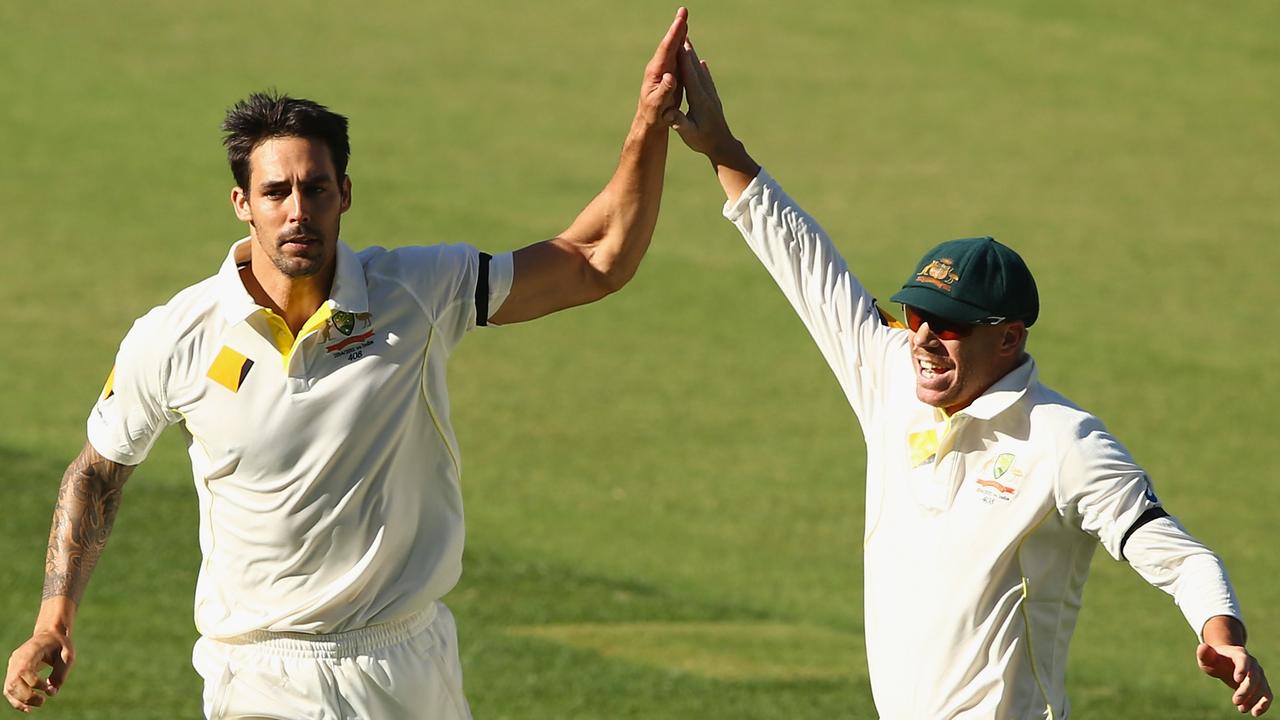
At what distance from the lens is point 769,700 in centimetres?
1005

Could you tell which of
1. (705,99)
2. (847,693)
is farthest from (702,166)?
(705,99)

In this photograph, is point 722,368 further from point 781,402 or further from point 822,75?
point 822,75

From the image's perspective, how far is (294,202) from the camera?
5.32 m

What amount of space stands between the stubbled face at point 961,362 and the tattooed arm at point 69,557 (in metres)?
2.23

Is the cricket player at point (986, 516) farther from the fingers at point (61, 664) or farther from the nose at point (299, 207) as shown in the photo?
the fingers at point (61, 664)

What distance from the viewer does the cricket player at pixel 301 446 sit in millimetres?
5387

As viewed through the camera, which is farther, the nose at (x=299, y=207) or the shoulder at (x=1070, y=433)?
the nose at (x=299, y=207)

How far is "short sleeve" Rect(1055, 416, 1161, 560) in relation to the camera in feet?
16.0

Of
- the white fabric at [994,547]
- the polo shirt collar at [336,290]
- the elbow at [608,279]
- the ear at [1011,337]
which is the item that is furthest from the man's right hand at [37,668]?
the ear at [1011,337]

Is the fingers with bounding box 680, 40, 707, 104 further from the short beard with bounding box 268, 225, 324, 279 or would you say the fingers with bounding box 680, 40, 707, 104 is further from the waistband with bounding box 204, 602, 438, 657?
the waistband with bounding box 204, 602, 438, 657

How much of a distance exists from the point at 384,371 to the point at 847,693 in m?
5.36

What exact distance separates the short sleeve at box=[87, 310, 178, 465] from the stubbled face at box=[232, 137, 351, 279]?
0.42m

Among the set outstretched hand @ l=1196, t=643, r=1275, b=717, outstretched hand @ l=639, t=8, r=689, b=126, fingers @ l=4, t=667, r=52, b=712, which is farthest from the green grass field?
outstretched hand @ l=1196, t=643, r=1275, b=717

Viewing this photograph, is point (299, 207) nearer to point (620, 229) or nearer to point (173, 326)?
point (173, 326)
